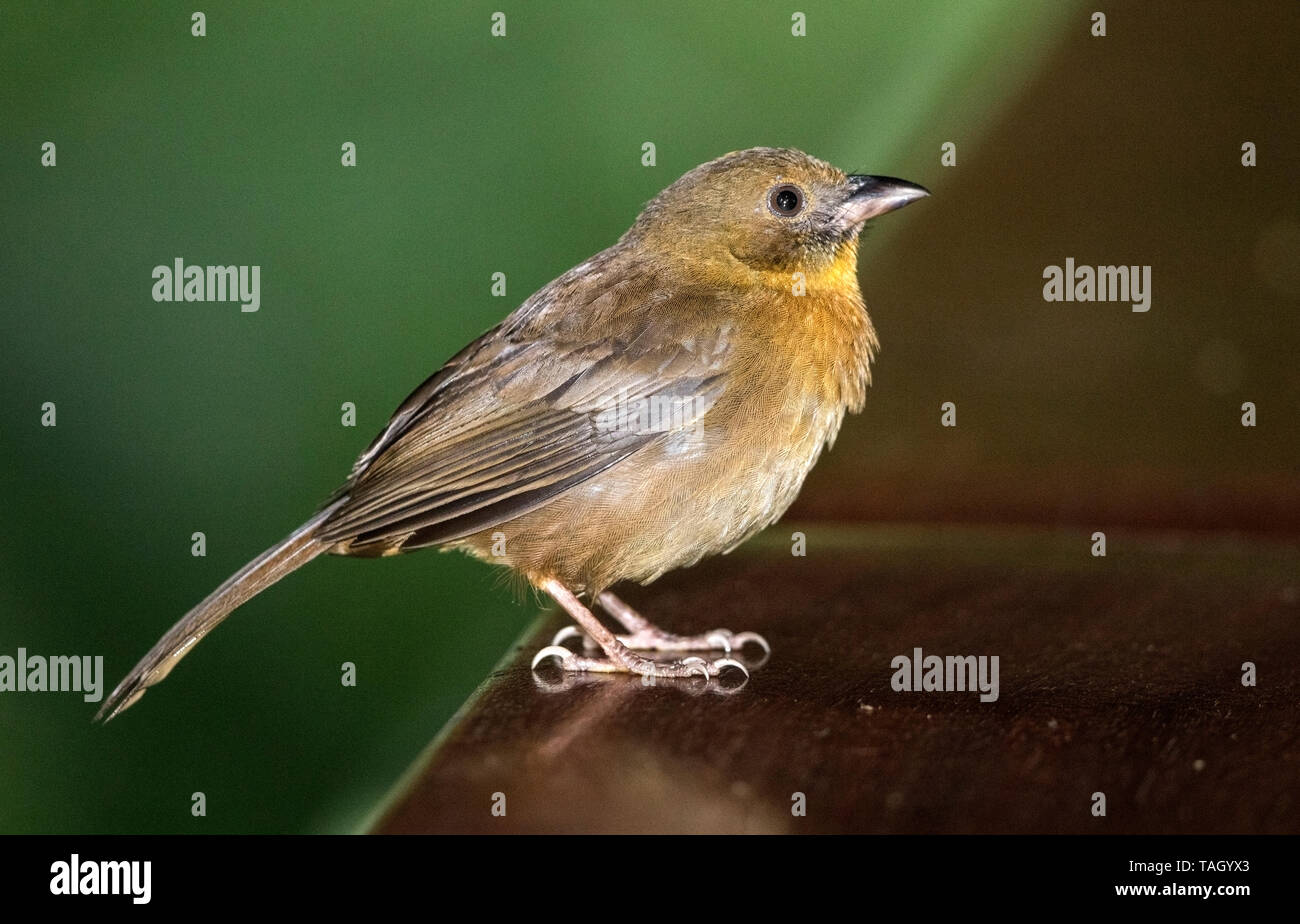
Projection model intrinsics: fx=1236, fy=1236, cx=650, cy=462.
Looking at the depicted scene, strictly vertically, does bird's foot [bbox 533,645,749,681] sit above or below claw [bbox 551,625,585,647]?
below

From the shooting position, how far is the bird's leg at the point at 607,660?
10.4 feet

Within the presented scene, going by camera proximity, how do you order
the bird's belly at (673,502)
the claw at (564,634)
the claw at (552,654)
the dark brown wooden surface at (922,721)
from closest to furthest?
the dark brown wooden surface at (922,721)
the bird's belly at (673,502)
the claw at (552,654)
the claw at (564,634)

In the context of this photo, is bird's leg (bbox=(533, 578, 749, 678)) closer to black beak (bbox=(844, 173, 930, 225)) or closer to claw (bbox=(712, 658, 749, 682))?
claw (bbox=(712, 658, 749, 682))

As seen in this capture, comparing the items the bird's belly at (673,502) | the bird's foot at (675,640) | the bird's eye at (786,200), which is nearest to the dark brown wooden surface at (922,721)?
the bird's foot at (675,640)

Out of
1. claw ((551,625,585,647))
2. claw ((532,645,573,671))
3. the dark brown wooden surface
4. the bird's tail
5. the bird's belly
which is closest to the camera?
the dark brown wooden surface

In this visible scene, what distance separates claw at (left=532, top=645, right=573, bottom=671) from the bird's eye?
1.34m

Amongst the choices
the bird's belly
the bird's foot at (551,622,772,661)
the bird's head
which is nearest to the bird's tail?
the bird's belly

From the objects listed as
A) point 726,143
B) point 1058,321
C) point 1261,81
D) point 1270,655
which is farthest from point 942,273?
point 1270,655

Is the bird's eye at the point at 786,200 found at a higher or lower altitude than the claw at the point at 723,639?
higher

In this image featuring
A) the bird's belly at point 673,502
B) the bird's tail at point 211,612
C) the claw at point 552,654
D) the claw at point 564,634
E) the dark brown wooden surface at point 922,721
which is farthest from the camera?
the claw at point 564,634

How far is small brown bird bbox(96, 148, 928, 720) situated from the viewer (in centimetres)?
311

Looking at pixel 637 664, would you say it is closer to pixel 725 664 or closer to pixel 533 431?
pixel 725 664

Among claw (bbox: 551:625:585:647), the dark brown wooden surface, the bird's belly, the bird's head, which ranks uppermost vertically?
the bird's head

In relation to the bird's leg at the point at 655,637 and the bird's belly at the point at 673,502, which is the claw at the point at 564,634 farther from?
the bird's belly at the point at 673,502
